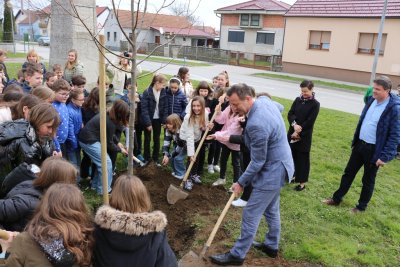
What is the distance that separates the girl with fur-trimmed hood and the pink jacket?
3.23m

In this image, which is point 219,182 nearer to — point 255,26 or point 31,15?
point 255,26

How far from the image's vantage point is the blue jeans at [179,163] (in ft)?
20.4

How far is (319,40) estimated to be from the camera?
2625cm

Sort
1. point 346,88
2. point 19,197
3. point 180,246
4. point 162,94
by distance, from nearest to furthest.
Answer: point 19,197, point 180,246, point 162,94, point 346,88

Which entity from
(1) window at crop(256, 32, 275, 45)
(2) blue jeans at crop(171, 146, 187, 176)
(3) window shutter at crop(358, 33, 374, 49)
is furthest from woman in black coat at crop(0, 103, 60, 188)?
(1) window at crop(256, 32, 275, 45)

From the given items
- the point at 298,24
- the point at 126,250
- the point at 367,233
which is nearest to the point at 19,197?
the point at 126,250

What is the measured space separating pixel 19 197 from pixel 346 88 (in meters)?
20.6

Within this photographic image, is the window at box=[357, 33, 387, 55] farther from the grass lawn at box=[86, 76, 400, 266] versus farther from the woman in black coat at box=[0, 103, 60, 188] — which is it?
the woman in black coat at box=[0, 103, 60, 188]

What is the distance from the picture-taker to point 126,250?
2430 millimetres

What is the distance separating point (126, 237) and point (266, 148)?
1810mm

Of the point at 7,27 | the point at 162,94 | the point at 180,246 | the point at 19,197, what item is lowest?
the point at 180,246

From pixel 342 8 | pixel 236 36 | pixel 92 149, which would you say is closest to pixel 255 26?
pixel 236 36

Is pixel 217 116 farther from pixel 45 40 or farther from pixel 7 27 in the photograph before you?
pixel 45 40

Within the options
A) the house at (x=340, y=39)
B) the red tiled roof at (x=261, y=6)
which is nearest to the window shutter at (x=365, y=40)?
the house at (x=340, y=39)
